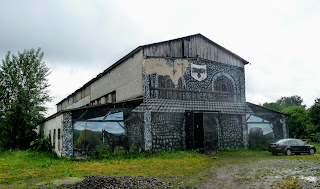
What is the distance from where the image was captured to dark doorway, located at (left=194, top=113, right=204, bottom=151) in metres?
18.5

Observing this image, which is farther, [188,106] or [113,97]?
[113,97]

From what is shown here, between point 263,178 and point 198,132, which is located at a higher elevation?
point 198,132

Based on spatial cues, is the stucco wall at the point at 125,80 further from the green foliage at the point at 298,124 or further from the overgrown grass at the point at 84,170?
the green foliage at the point at 298,124

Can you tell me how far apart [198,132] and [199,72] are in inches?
183

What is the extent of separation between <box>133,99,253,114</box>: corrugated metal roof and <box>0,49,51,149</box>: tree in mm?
13262

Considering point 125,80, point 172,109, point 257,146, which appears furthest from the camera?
point 257,146

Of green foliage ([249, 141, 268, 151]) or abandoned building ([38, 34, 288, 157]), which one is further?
green foliage ([249, 141, 268, 151])

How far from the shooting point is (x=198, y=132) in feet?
61.2

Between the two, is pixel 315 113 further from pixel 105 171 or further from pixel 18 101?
pixel 18 101

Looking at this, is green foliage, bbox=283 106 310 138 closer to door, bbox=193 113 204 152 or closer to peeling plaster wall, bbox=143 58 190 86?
door, bbox=193 113 204 152

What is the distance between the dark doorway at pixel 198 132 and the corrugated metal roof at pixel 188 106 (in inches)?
23.5

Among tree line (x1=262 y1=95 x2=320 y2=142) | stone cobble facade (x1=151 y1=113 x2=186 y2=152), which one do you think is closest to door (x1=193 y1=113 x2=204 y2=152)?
stone cobble facade (x1=151 y1=113 x2=186 y2=152)

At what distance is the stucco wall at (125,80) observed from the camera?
17756 millimetres

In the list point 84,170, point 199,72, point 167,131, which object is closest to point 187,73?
point 199,72
